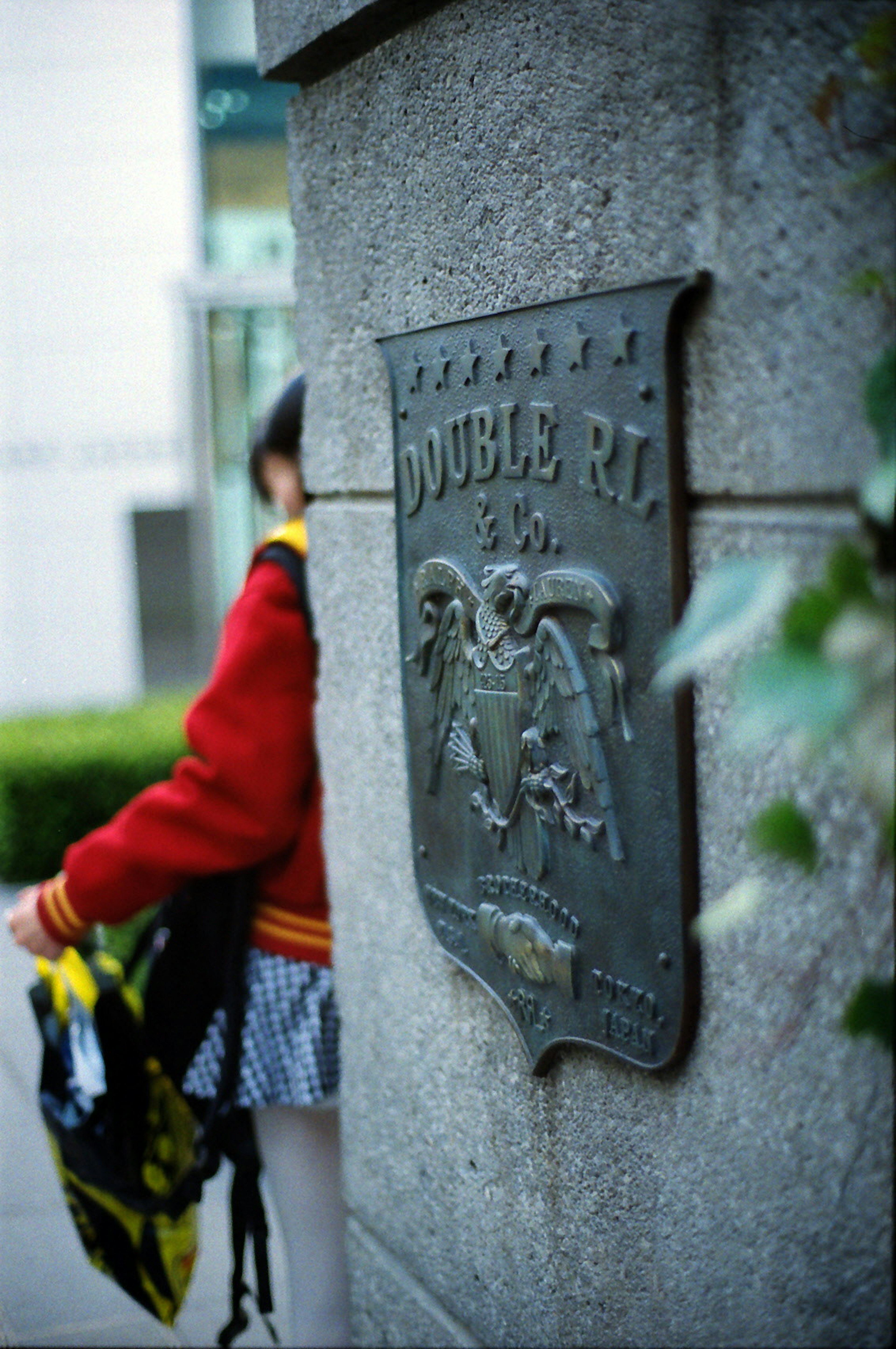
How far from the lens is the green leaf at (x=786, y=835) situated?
888 millimetres

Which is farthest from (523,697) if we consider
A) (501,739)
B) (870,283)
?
→ (870,283)

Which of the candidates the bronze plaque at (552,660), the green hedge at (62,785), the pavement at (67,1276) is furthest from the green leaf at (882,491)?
the green hedge at (62,785)

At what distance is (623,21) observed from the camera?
147 cm

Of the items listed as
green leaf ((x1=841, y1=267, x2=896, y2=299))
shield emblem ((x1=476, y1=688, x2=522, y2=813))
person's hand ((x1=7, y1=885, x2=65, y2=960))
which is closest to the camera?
green leaf ((x1=841, y1=267, x2=896, y2=299))

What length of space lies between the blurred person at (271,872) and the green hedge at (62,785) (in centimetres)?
393

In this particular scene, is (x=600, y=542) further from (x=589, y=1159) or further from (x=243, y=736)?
(x=243, y=736)

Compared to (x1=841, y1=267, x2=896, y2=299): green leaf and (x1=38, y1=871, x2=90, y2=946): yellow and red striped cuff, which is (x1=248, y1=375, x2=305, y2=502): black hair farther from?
(x1=841, y1=267, x2=896, y2=299): green leaf

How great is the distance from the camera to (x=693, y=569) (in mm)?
1445

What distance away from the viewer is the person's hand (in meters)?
2.64

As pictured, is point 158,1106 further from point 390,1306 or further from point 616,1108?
point 616,1108

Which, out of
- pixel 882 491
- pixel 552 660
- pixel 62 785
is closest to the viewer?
pixel 882 491

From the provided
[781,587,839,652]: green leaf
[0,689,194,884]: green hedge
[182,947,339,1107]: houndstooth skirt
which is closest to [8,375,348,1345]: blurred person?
[182,947,339,1107]: houndstooth skirt

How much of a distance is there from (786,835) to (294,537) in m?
1.78

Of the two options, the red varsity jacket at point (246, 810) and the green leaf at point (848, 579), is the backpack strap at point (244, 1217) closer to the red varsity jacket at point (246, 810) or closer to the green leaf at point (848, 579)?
the red varsity jacket at point (246, 810)
